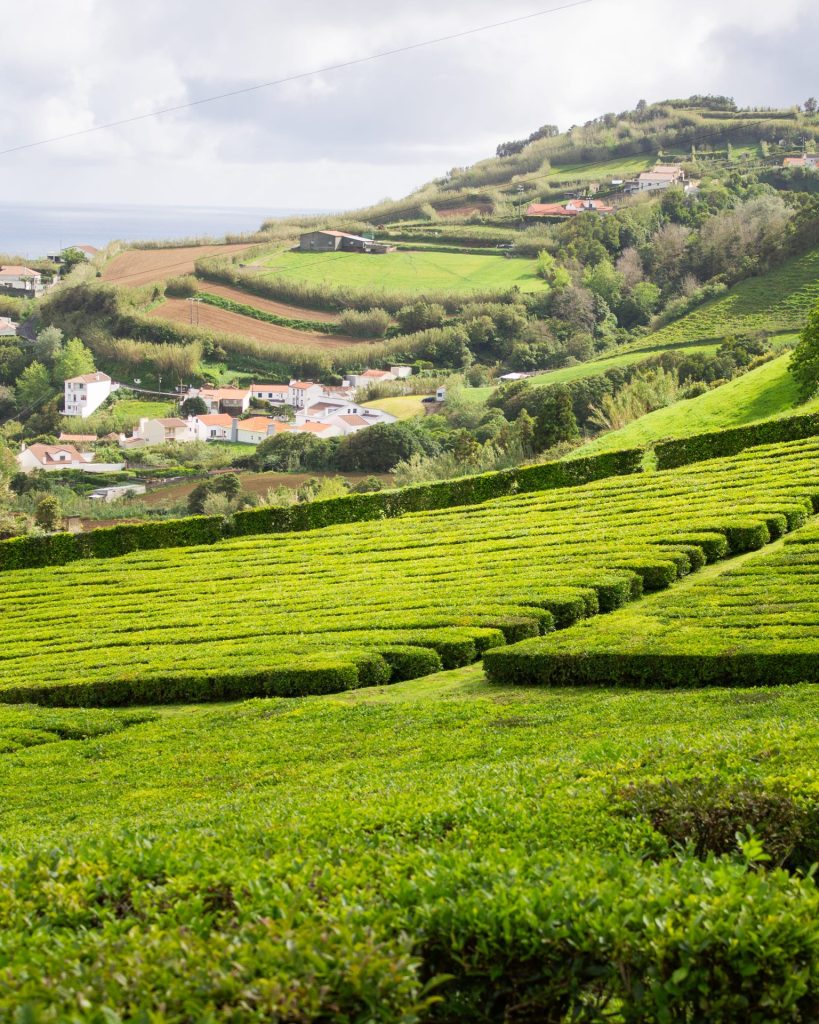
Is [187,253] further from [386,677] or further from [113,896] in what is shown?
[113,896]

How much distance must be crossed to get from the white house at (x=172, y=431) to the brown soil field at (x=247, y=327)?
23.3 metres

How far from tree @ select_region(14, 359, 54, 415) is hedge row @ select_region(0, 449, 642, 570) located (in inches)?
3105

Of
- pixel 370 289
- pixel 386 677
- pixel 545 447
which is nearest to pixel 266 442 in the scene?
pixel 545 447

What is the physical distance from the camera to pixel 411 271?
404 feet

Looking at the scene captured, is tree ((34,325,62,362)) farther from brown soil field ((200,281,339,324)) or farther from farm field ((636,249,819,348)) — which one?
farm field ((636,249,819,348))

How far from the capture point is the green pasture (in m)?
118

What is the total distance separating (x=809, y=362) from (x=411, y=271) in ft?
284

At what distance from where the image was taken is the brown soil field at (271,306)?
391ft

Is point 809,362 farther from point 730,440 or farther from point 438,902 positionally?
point 438,902

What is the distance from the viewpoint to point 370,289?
120 m

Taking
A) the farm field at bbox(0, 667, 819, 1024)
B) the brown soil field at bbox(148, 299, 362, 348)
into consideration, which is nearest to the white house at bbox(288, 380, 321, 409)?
the brown soil field at bbox(148, 299, 362, 348)

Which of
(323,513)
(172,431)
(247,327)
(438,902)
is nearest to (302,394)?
(172,431)

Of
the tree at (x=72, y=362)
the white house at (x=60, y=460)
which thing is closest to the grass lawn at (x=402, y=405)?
the white house at (x=60, y=460)

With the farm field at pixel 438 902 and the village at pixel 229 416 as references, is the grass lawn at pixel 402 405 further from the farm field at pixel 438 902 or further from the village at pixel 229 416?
the farm field at pixel 438 902
